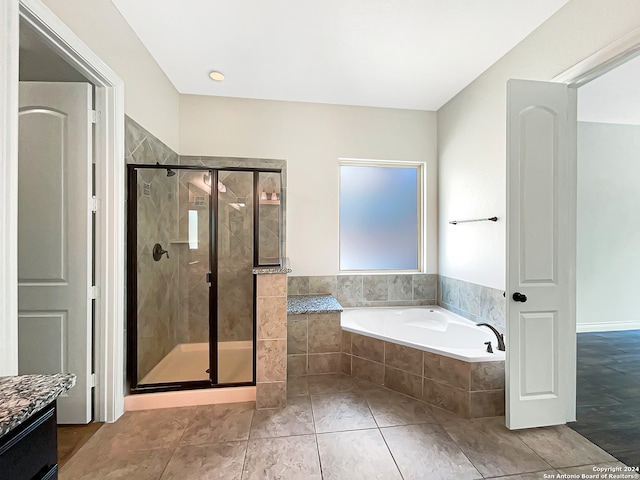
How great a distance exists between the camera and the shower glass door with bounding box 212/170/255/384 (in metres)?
2.26

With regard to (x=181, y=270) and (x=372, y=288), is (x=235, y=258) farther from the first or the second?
(x=372, y=288)

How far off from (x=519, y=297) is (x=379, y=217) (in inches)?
70.2

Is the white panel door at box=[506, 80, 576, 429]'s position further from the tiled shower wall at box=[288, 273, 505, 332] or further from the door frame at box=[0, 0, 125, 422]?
the door frame at box=[0, 0, 125, 422]

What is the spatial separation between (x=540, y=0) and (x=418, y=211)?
6.60ft

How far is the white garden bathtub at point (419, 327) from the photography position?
8.13ft

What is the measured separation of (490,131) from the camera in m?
2.44

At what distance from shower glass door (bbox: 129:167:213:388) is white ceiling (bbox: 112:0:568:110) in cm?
99

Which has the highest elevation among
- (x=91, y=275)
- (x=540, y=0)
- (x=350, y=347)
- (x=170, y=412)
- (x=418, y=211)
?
(x=540, y=0)

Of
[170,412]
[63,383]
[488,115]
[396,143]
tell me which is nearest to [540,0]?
[488,115]

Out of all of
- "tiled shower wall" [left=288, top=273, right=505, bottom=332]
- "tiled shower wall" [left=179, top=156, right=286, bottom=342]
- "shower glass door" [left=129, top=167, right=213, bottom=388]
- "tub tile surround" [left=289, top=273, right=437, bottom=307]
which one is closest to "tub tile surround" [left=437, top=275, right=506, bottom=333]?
"tiled shower wall" [left=288, top=273, right=505, bottom=332]

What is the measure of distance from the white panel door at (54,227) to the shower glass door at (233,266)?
2.81 ft

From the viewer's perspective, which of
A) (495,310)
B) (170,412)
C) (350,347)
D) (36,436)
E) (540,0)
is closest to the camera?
(36,436)

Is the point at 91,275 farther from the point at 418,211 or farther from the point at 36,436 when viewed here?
the point at 418,211

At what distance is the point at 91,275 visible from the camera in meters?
1.82
